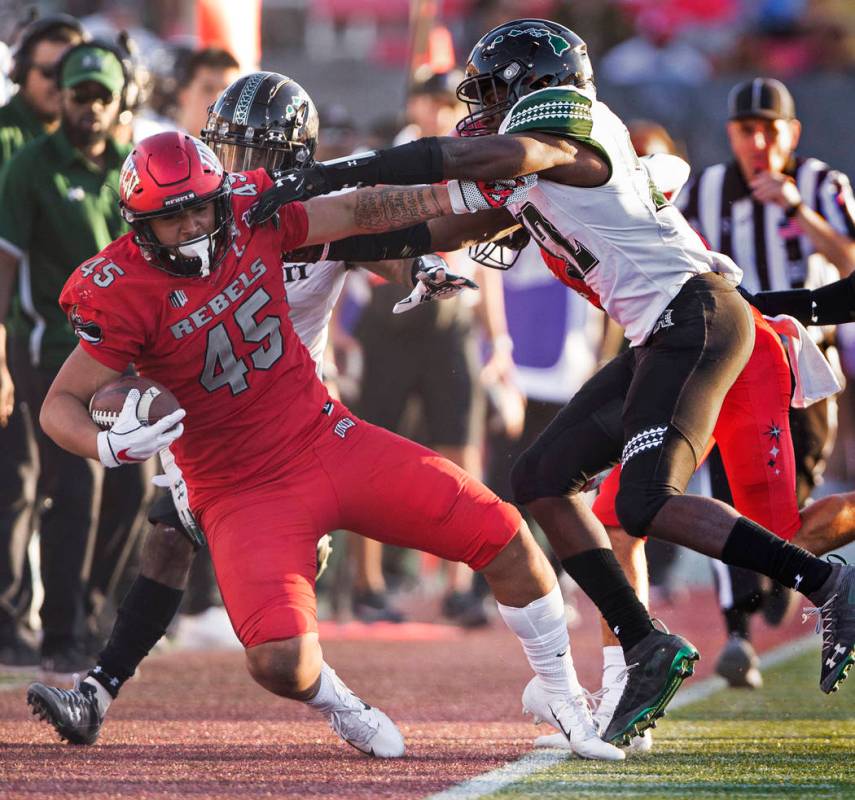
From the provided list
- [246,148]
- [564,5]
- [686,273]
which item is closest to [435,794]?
[686,273]

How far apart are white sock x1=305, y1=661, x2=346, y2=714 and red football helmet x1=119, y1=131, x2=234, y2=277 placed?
3.61 ft

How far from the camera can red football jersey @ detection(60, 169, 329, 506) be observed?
4238mm

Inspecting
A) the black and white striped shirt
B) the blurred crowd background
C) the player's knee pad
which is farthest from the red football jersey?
the black and white striped shirt

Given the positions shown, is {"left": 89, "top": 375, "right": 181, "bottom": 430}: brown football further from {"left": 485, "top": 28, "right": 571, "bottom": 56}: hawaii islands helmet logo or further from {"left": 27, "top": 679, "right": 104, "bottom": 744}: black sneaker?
{"left": 485, "top": 28, "right": 571, "bottom": 56}: hawaii islands helmet logo

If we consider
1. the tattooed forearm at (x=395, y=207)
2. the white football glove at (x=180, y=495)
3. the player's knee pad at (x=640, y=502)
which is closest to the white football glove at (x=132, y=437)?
the white football glove at (x=180, y=495)

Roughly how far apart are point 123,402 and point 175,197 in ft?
1.80

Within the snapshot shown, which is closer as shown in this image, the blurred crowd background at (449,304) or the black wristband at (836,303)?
the black wristband at (836,303)

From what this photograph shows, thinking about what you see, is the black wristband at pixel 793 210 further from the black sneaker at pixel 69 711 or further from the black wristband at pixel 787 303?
the black sneaker at pixel 69 711

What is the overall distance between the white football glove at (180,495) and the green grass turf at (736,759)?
1.23m

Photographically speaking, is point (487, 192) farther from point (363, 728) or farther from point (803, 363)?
point (363, 728)

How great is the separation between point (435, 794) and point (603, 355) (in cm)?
456

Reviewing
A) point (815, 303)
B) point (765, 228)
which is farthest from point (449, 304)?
point (815, 303)

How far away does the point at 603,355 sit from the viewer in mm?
8234

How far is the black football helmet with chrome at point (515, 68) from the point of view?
4543 millimetres
